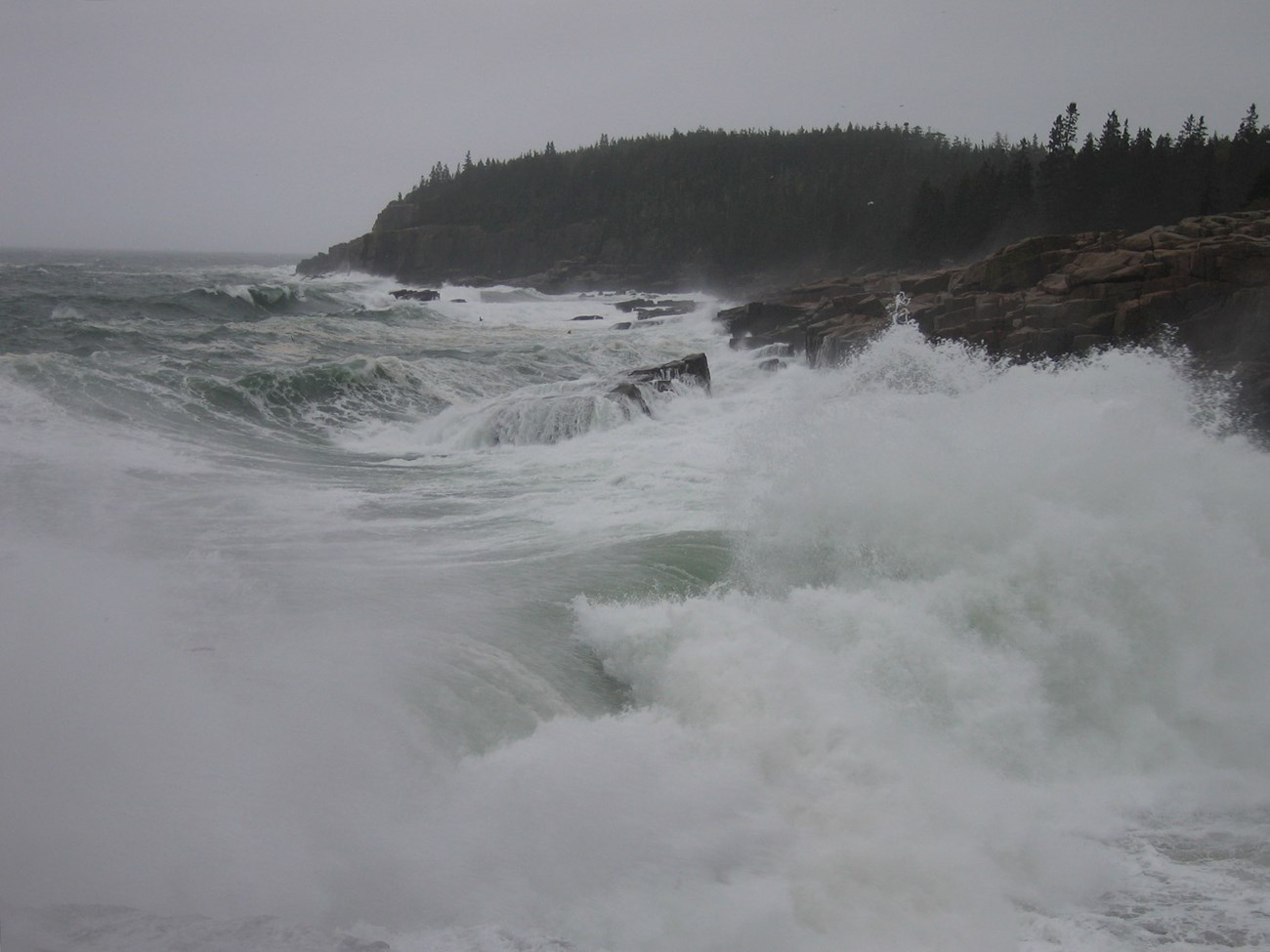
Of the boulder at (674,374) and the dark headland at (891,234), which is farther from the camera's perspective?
the boulder at (674,374)

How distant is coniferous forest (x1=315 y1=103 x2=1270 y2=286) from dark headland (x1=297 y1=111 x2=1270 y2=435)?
159mm

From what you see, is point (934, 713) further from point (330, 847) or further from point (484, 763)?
point (330, 847)

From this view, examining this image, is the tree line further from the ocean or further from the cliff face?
the ocean

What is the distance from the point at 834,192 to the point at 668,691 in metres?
66.5

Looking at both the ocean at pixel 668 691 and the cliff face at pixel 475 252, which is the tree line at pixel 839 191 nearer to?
the cliff face at pixel 475 252

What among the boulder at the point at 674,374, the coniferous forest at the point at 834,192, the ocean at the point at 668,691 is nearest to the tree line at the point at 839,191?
the coniferous forest at the point at 834,192

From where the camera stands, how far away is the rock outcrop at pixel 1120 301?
45.5 feet

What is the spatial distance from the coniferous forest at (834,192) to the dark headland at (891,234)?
6.3 inches

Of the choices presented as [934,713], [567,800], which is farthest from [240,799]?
[934,713]

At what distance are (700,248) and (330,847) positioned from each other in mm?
68632

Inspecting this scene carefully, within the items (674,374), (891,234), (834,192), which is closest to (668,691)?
(674,374)

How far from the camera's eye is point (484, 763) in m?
4.63

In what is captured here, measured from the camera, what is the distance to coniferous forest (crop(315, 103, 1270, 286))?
132 feet

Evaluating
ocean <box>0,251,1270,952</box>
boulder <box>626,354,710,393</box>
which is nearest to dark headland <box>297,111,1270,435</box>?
boulder <box>626,354,710,393</box>
